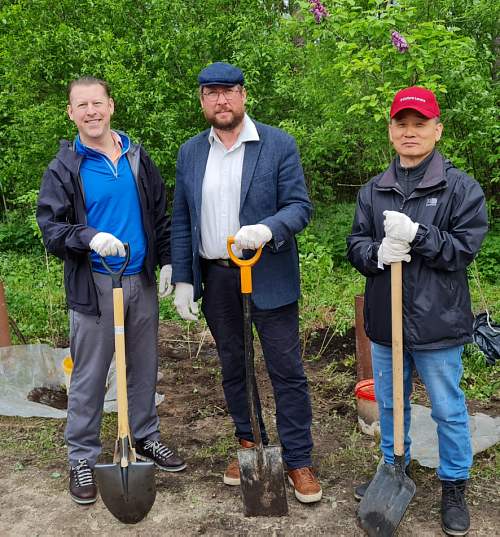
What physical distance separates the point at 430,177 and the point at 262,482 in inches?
62.7

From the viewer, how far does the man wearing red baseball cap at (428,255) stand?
8.54 ft

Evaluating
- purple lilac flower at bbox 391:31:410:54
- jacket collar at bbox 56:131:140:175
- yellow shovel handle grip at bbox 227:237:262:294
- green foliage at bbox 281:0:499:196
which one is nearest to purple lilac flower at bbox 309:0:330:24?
green foliage at bbox 281:0:499:196

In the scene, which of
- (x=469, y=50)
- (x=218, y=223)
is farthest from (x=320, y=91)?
(x=218, y=223)

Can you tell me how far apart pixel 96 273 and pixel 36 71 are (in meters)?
5.08

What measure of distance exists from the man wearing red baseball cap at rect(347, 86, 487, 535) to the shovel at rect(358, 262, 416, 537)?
64 millimetres

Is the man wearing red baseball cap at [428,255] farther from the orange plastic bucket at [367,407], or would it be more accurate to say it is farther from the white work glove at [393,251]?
the orange plastic bucket at [367,407]

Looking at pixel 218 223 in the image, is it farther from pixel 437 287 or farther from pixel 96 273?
pixel 437 287

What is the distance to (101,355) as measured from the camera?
10.9 feet

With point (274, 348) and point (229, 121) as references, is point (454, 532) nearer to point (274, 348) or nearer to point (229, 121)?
point (274, 348)

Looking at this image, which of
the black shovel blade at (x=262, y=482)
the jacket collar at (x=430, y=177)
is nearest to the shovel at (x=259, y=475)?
the black shovel blade at (x=262, y=482)

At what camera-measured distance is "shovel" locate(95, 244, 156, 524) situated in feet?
9.53

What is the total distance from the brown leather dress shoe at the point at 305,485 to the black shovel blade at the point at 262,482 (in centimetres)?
14

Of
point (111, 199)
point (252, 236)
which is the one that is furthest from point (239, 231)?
point (111, 199)

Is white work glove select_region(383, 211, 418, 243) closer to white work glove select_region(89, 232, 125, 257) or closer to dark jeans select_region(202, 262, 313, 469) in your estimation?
dark jeans select_region(202, 262, 313, 469)
